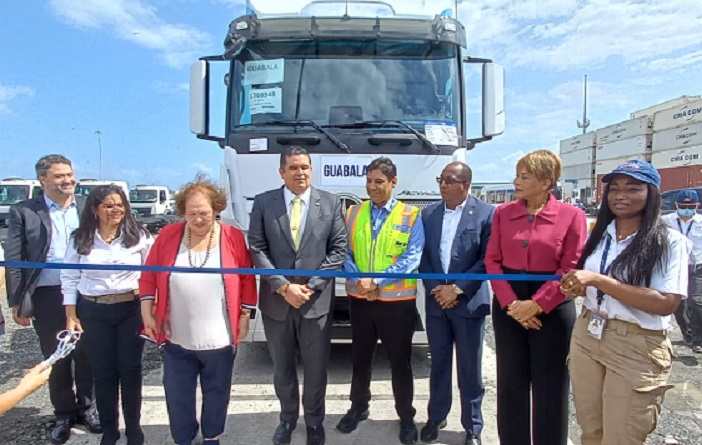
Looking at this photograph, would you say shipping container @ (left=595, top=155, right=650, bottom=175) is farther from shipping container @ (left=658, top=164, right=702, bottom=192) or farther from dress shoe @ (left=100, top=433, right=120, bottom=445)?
dress shoe @ (left=100, top=433, right=120, bottom=445)

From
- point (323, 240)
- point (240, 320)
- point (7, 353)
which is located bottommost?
point (7, 353)

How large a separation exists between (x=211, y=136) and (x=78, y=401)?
2.51 metres

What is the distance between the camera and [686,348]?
5297 millimetres

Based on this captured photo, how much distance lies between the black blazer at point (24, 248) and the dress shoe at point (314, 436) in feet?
6.81

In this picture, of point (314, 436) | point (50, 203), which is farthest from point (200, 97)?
point (314, 436)

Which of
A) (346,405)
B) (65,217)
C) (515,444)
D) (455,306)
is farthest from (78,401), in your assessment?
(515,444)

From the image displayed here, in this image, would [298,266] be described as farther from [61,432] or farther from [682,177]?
[682,177]

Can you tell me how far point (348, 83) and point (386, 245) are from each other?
174 cm

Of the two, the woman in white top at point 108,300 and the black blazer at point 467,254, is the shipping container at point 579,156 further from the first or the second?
the woman in white top at point 108,300

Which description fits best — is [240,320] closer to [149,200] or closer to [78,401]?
[78,401]

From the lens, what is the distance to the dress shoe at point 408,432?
320cm

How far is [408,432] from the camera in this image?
322 cm

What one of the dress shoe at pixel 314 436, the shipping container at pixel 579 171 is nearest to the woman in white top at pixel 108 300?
the dress shoe at pixel 314 436

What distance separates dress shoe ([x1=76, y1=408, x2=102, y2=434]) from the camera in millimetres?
3354
